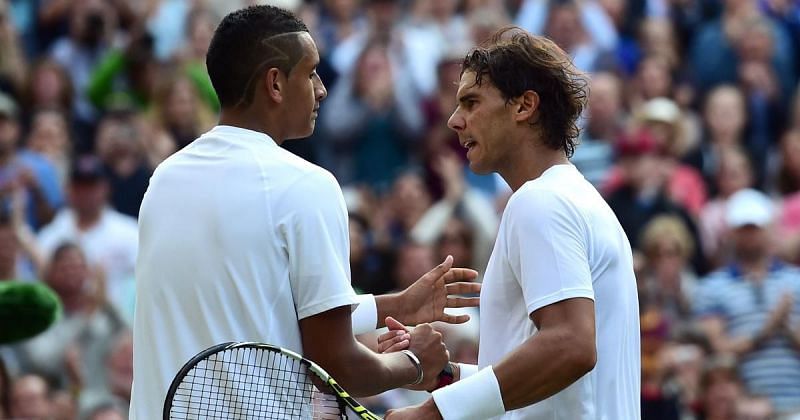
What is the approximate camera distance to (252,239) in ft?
13.7

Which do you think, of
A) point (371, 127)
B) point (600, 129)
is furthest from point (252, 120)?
point (600, 129)

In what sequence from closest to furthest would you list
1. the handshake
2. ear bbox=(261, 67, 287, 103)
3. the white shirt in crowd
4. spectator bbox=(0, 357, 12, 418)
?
ear bbox=(261, 67, 287, 103) → the handshake → spectator bbox=(0, 357, 12, 418) → the white shirt in crowd

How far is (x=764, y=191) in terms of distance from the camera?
11.9 m

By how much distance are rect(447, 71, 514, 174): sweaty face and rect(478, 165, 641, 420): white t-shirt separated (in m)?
0.17

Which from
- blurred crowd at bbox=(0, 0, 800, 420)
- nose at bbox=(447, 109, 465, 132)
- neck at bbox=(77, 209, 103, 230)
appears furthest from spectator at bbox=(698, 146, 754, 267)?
nose at bbox=(447, 109, 465, 132)

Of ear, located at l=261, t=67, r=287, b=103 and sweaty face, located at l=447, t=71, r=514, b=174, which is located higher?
ear, located at l=261, t=67, r=287, b=103

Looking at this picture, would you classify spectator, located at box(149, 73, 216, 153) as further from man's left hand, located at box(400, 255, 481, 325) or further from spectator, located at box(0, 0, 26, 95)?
man's left hand, located at box(400, 255, 481, 325)

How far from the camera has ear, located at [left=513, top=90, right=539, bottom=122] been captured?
4539mm

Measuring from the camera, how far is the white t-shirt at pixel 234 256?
4176mm

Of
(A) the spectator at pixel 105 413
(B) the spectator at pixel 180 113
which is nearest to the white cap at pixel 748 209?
(B) the spectator at pixel 180 113

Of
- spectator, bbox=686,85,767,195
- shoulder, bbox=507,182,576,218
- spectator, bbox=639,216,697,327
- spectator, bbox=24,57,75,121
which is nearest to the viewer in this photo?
shoulder, bbox=507,182,576,218

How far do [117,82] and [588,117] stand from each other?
3.37m

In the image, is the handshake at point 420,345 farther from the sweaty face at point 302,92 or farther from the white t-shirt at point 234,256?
the sweaty face at point 302,92

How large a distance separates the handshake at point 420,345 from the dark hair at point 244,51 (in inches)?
29.8
